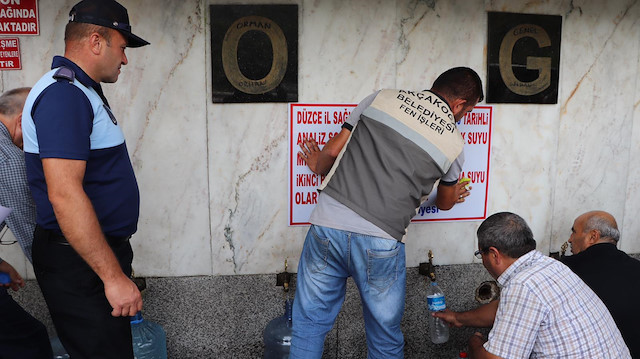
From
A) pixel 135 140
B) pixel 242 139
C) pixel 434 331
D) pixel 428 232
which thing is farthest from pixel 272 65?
pixel 434 331

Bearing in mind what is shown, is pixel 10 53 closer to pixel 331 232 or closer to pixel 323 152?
pixel 323 152

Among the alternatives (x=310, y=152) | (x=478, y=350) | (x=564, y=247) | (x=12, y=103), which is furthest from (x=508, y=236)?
(x=12, y=103)

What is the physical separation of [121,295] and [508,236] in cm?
168

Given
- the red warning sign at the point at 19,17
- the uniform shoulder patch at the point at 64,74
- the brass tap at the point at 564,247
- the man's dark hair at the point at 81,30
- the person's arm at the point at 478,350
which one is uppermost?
the red warning sign at the point at 19,17

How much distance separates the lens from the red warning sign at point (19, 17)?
3182mm

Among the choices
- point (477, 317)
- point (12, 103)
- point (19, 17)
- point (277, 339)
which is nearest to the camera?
point (12, 103)

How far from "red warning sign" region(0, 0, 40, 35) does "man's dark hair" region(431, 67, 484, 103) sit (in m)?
2.41

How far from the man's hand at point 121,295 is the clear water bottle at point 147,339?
4.68 ft

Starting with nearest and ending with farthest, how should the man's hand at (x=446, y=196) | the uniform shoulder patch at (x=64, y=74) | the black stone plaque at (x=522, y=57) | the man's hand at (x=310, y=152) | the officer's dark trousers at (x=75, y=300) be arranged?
the uniform shoulder patch at (x=64, y=74) < the officer's dark trousers at (x=75, y=300) < the man's hand at (x=446, y=196) < the man's hand at (x=310, y=152) < the black stone plaque at (x=522, y=57)

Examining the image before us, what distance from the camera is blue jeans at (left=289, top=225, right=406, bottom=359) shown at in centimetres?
267

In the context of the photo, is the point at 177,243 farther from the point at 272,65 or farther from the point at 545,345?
the point at 545,345

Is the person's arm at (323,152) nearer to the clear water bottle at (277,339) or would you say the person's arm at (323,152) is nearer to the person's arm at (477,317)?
the clear water bottle at (277,339)

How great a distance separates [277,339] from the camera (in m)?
3.64

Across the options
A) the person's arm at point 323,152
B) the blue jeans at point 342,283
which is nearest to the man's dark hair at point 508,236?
the blue jeans at point 342,283
